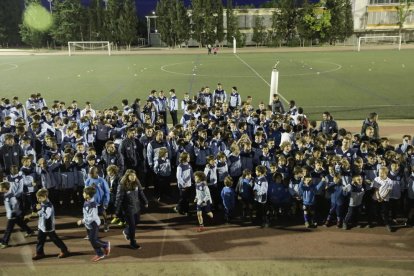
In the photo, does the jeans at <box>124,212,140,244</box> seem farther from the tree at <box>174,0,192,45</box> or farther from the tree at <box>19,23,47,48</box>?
the tree at <box>19,23,47,48</box>

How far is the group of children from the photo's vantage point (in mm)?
7805

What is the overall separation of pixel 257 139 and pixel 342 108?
37.3 ft

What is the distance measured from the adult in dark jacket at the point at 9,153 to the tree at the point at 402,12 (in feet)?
261

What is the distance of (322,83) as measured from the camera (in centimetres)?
2805

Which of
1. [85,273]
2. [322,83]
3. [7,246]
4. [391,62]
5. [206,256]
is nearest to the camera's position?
[85,273]

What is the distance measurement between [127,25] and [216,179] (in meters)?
73.1

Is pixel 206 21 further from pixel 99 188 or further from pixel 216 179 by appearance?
pixel 99 188

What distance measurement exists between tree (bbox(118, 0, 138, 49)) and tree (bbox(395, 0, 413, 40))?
166ft

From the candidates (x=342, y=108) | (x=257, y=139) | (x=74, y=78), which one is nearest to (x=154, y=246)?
(x=257, y=139)

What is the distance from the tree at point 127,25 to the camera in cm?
7656

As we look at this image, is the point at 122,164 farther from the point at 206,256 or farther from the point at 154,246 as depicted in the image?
the point at 206,256

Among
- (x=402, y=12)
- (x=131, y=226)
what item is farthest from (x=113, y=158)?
(x=402, y=12)

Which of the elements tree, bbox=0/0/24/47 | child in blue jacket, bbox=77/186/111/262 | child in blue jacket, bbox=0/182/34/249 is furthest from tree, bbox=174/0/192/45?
child in blue jacket, bbox=77/186/111/262

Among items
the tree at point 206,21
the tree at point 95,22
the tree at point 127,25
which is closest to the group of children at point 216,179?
the tree at point 206,21
